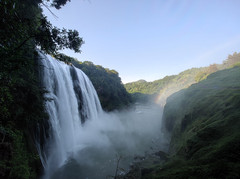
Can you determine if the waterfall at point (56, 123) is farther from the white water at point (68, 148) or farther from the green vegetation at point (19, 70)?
the green vegetation at point (19, 70)

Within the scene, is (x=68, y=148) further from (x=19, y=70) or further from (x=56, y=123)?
(x=19, y=70)

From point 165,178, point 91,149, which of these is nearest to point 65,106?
point 91,149

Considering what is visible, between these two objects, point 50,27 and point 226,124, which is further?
point 226,124

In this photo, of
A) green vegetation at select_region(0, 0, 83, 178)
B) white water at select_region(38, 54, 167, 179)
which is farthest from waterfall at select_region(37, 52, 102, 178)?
green vegetation at select_region(0, 0, 83, 178)

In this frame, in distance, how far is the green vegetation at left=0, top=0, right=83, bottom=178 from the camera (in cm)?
312

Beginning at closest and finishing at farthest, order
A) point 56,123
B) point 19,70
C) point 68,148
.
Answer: point 19,70, point 56,123, point 68,148

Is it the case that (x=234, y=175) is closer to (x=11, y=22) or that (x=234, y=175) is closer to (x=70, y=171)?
(x=11, y=22)

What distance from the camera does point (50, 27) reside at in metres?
4.71

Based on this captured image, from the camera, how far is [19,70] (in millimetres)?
3660

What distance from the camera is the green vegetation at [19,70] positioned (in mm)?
3115

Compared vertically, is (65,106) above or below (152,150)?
above

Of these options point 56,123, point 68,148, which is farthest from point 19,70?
point 68,148

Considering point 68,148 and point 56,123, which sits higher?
point 56,123

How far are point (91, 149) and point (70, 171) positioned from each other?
4.89 m
